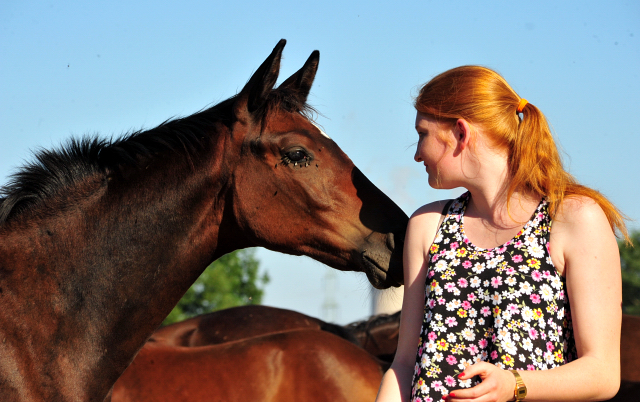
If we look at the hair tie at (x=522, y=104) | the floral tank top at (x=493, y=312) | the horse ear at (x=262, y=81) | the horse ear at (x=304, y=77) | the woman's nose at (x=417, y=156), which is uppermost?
the horse ear at (x=304, y=77)

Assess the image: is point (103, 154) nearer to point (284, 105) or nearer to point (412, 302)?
point (284, 105)

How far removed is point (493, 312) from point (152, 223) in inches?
62.7

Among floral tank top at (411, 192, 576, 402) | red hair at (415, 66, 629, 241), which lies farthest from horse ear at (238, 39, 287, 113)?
floral tank top at (411, 192, 576, 402)

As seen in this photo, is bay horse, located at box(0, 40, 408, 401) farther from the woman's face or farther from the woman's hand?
the woman's hand

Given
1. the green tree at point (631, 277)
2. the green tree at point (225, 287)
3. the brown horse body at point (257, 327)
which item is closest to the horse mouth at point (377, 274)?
the brown horse body at point (257, 327)

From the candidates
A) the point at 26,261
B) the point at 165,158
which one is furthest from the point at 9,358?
the point at 165,158

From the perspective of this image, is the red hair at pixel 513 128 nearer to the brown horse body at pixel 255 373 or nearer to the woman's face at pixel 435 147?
the woman's face at pixel 435 147

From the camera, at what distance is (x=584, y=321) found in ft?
5.85

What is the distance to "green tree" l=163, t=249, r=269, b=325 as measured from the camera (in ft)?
113

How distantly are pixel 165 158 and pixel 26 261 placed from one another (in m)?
0.78

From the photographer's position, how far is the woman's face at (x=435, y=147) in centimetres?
213

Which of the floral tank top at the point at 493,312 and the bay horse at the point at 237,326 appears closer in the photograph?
the floral tank top at the point at 493,312

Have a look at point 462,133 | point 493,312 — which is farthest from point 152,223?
point 493,312

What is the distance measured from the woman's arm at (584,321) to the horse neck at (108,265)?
58.4 inches
